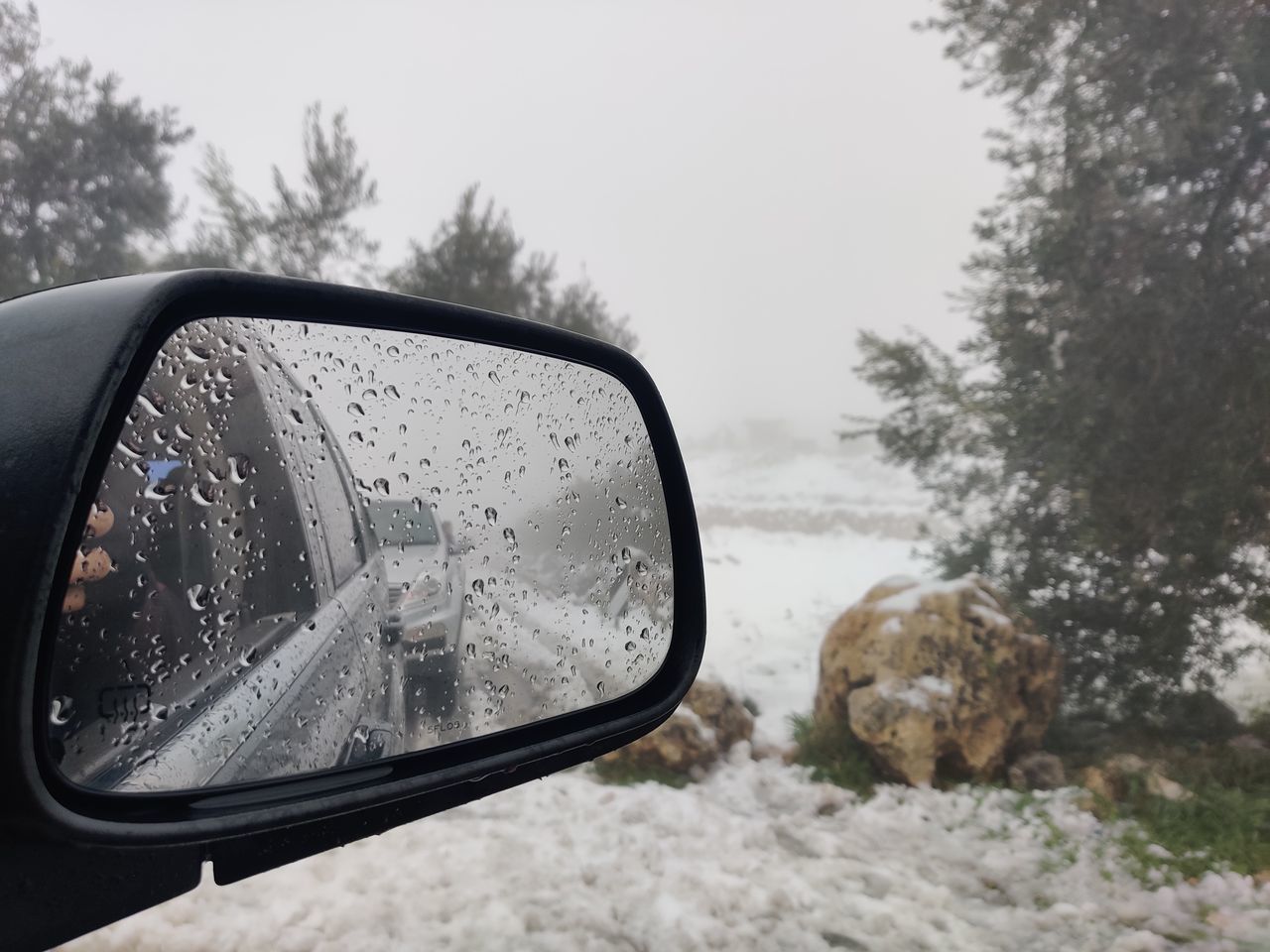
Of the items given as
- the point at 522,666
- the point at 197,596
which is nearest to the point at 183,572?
the point at 197,596

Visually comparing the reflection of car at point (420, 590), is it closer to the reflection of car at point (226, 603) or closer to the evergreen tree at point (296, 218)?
the reflection of car at point (226, 603)

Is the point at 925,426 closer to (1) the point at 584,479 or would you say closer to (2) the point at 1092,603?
(2) the point at 1092,603

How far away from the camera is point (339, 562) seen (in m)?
1.21

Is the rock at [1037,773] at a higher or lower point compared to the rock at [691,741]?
lower

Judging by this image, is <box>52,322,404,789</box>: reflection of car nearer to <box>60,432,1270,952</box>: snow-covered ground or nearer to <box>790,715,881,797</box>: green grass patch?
<box>60,432,1270,952</box>: snow-covered ground

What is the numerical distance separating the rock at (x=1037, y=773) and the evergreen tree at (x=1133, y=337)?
1.57 metres

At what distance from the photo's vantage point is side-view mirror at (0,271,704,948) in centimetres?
76

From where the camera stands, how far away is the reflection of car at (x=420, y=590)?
121 centimetres

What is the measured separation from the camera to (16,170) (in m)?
13.0

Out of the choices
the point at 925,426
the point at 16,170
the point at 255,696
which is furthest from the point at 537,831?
the point at 16,170

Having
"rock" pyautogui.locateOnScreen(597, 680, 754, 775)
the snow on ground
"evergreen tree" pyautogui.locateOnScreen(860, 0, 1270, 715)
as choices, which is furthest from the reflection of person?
"evergreen tree" pyautogui.locateOnScreen(860, 0, 1270, 715)

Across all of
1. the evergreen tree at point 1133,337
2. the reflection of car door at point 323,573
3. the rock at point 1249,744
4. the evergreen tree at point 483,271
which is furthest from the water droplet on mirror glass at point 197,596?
the evergreen tree at point 483,271

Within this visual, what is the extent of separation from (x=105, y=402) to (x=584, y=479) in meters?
1.01

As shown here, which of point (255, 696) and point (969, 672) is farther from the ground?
point (255, 696)
